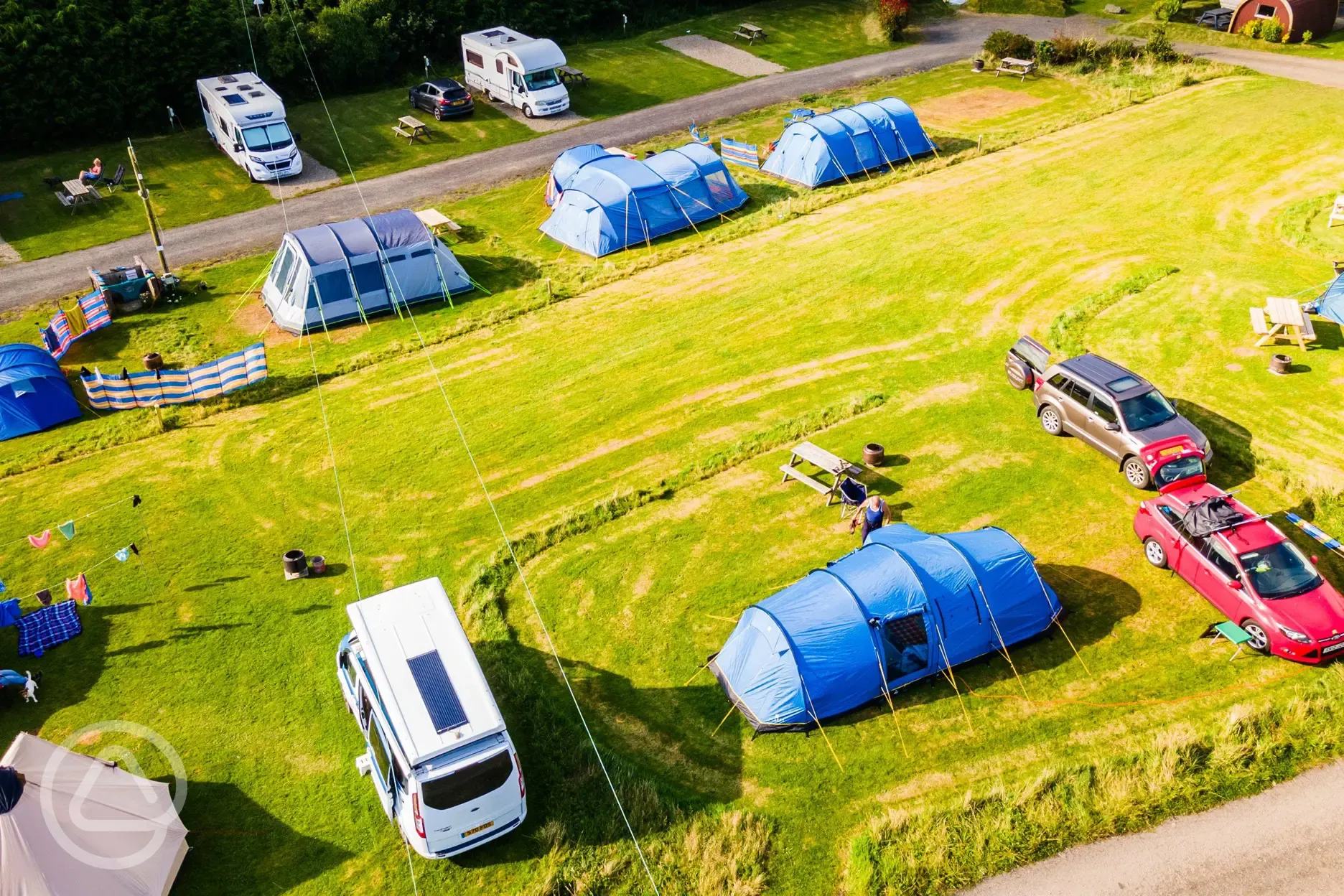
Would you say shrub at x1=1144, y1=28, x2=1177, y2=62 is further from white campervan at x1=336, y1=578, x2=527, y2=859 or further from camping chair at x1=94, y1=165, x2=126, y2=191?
camping chair at x1=94, y1=165, x2=126, y2=191

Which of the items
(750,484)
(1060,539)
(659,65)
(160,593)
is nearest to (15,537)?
(160,593)

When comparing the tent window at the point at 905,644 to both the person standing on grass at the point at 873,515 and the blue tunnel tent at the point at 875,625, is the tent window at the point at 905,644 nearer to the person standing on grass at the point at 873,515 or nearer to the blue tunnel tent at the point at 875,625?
the blue tunnel tent at the point at 875,625

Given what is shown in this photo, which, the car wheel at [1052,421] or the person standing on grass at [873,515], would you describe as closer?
the person standing on grass at [873,515]

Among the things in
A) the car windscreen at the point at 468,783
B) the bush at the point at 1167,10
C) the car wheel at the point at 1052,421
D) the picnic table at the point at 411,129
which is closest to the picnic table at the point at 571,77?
the picnic table at the point at 411,129

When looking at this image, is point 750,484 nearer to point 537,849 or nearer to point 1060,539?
point 1060,539

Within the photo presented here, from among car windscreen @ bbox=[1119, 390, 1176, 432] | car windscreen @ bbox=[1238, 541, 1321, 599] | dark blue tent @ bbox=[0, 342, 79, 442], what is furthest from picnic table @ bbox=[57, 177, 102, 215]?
car windscreen @ bbox=[1238, 541, 1321, 599]

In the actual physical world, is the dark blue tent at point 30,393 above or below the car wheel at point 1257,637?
above
